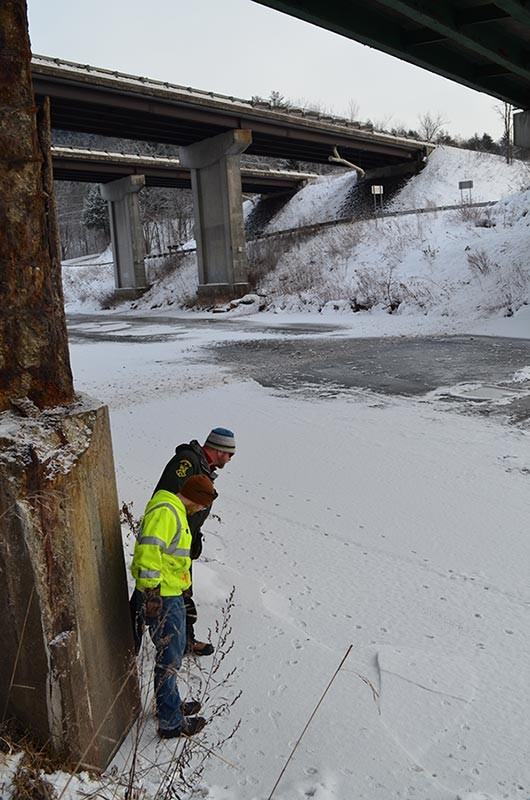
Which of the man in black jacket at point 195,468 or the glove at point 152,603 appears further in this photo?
the man in black jacket at point 195,468

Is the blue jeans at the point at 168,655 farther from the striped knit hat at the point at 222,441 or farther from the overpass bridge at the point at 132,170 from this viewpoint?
the overpass bridge at the point at 132,170

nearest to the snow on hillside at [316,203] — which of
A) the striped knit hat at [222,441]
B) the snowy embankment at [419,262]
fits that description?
the snowy embankment at [419,262]

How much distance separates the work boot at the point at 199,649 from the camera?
3641mm

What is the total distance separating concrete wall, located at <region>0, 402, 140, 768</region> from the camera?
2496 millimetres

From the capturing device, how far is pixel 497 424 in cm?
771

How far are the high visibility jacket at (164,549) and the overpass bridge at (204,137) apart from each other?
23516mm

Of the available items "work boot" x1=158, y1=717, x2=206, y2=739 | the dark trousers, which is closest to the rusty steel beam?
the dark trousers

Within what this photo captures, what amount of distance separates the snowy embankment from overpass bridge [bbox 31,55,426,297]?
199cm

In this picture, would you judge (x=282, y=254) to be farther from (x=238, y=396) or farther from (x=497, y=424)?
(x=497, y=424)

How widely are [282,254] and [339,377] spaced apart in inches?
941

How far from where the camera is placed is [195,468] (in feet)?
11.5

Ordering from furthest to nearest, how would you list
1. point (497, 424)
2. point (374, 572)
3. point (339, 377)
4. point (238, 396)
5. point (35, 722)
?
point (339, 377) → point (238, 396) → point (497, 424) → point (374, 572) → point (35, 722)

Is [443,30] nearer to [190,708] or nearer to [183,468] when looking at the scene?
[183,468]

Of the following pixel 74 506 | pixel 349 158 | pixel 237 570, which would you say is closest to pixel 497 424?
pixel 237 570
